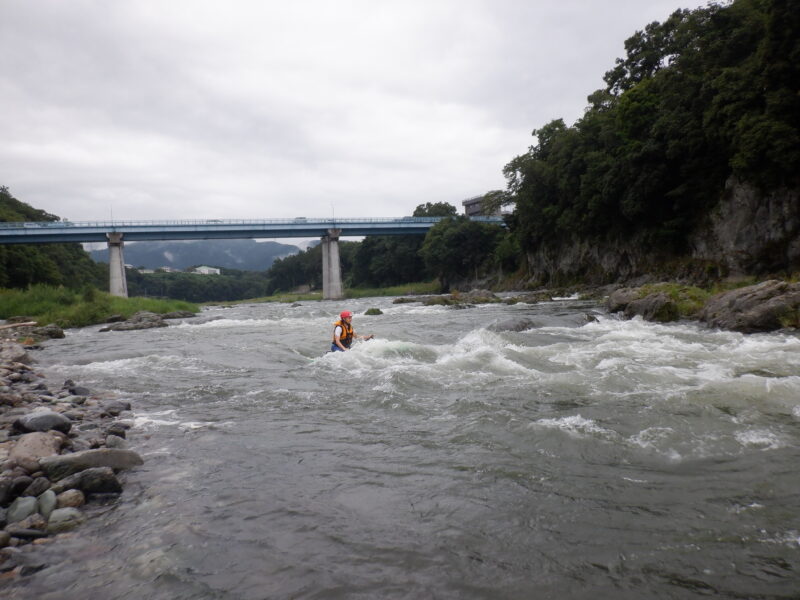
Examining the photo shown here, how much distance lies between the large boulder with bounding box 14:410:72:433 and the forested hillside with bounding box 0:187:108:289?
43490 mm

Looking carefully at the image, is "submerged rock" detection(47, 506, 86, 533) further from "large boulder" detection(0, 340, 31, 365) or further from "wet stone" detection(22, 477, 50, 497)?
"large boulder" detection(0, 340, 31, 365)

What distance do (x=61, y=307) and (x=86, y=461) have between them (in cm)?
2735

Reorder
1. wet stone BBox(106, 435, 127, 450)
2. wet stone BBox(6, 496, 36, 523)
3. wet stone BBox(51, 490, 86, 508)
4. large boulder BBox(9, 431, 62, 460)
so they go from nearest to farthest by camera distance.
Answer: wet stone BBox(6, 496, 36, 523) < wet stone BBox(51, 490, 86, 508) < large boulder BBox(9, 431, 62, 460) < wet stone BBox(106, 435, 127, 450)

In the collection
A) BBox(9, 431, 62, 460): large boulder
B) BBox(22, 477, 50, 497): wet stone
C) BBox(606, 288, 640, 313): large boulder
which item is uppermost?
BBox(606, 288, 640, 313): large boulder

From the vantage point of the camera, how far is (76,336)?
20.4 m

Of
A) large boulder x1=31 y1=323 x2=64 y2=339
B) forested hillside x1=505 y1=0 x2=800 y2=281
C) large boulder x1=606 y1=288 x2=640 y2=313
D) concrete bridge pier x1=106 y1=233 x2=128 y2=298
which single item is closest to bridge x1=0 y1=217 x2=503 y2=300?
concrete bridge pier x1=106 y1=233 x2=128 y2=298

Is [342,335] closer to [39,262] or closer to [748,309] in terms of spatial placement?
[748,309]

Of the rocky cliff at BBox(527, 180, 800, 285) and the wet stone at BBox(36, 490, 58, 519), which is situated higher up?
the rocky cliff at BBox(527, 180, 800, 285)

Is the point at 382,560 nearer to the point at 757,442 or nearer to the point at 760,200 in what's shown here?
the point at 757,442

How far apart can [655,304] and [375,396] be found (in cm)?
1296

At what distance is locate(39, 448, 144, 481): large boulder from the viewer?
4.43 meters

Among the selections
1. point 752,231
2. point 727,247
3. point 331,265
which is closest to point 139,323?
point 727,247

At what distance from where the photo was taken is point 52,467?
4.44 m

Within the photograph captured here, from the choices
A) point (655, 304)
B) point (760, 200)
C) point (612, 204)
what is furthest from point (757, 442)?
point (612, 204)
